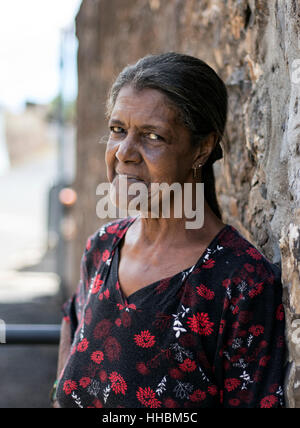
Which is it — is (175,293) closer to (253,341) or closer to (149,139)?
(253,341)

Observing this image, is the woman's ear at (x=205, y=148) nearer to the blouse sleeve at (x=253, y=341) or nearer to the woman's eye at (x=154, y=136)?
the woman's eye at (x=154, y=136)

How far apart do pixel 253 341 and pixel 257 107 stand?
0.69 m

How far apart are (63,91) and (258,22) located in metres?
8.17

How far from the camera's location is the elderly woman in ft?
4.36

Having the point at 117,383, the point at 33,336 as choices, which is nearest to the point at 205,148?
the point at 117,383

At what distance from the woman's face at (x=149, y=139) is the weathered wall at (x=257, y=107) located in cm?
25

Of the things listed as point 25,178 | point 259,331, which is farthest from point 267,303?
point 25,178

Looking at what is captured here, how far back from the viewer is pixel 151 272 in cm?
155

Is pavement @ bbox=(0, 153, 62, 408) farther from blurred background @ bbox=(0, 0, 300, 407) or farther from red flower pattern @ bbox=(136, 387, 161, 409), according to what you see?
red flower pattern @ bbox=(136, 387, 161, 409)

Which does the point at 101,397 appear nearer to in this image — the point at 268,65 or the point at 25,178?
the point at 268,65

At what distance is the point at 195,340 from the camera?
1.38 meters

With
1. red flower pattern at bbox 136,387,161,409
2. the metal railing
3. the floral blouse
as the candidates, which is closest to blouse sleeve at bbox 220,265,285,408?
the floral blouse

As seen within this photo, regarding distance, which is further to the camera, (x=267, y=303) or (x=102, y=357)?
(x=102, y=357)

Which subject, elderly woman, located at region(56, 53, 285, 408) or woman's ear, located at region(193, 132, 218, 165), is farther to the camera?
woman's ear, located at region(193, 132, 218, 165)
